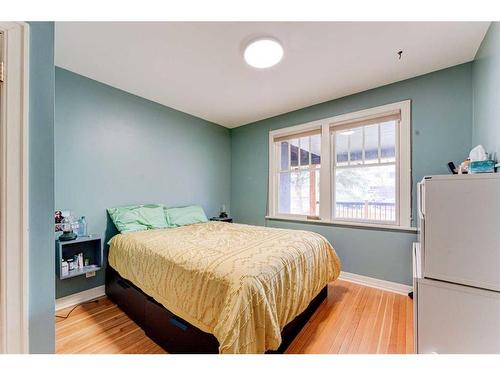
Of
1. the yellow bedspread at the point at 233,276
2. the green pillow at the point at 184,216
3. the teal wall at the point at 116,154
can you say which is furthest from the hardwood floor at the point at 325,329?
the green pillow at the point at 184,216

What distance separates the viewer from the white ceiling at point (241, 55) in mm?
1689

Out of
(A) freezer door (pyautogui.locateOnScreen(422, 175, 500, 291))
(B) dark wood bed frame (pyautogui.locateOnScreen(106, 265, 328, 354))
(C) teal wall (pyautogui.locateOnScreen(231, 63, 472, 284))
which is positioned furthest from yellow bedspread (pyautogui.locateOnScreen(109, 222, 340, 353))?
(A) freezer door (pyautogui.locateOnScreen(422, 175, 500, 291))

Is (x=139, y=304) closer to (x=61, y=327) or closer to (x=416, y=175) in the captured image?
(x=61, y=327)

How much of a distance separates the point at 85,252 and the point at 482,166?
3599 millimetres

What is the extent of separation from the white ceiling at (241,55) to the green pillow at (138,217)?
1527mm

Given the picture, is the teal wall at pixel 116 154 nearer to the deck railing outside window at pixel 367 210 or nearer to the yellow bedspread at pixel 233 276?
the yellow bedspread at pixel 233 276

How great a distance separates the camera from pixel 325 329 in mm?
1853

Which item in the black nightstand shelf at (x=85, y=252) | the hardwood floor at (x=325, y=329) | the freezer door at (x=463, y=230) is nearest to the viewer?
the freezer door at (x=463, y=230)

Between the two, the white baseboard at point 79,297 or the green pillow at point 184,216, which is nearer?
the white baseboard at point 79,297

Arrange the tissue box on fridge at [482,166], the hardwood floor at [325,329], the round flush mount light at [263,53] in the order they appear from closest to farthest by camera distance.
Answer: the tissue box on fridge at [482,166], the hardwood floor at [325,329], the round flush mount light at [263,53]

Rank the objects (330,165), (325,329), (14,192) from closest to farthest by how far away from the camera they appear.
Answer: (14,192) → (325,329) → (330,165)

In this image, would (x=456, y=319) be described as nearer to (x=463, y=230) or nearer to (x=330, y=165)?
(x=463, y=230)

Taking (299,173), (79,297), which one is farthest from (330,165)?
(79,297)

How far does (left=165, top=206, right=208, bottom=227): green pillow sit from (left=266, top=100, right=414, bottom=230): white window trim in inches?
48.0
